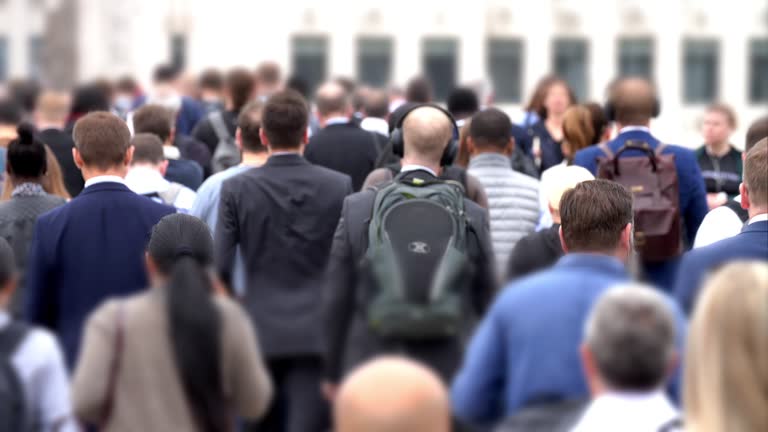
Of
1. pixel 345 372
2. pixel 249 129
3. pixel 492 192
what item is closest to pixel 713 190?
pixel 492 192

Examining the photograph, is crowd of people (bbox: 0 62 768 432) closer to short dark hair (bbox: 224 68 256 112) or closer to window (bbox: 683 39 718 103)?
short dark hair (bbox: 224 68 256 112)

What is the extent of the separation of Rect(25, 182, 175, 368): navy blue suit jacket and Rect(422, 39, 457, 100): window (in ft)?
110

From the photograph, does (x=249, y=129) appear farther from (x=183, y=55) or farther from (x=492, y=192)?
(x=183, y=55)

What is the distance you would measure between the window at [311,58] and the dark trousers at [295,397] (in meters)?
32.4

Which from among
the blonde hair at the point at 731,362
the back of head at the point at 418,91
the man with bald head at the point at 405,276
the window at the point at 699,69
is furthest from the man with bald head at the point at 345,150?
the window at the point at 699,69

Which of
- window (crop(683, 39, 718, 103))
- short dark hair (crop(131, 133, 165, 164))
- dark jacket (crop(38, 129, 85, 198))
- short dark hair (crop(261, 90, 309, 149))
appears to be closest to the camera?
short dark hair (crop(261, 90, 309, 149))

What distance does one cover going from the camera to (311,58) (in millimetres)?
42312

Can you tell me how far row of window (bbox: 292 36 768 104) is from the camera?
139ft

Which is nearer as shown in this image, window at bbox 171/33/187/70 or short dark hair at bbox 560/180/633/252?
short dark hair at bbox 560/180/633/252

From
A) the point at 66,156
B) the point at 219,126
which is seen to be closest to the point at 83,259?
the point at 66,156

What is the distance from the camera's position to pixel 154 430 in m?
6.48

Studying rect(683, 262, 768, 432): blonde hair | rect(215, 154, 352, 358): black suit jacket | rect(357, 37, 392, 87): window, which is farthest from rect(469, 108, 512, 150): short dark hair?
rect(357, 37, 392, 87): window

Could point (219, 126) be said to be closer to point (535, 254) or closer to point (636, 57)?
point (535, 254)

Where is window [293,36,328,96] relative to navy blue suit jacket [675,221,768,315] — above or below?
below
